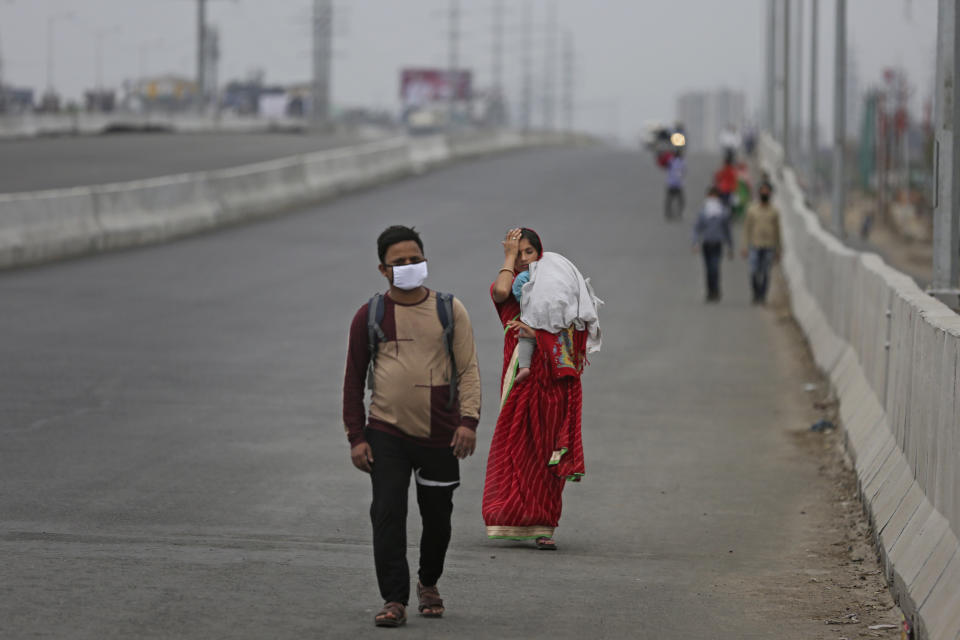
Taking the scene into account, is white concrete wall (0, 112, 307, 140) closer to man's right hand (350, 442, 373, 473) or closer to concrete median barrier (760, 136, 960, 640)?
concrete median barrier (760, 136, 960, 640)

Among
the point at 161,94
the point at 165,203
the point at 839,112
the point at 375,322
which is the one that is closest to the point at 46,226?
the point at 165,203

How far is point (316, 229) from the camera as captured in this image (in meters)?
32.1

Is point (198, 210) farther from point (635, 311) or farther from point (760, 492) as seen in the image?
point (760, 492)

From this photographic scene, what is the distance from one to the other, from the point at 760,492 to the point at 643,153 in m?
61.7

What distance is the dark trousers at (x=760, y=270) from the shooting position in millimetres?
23406

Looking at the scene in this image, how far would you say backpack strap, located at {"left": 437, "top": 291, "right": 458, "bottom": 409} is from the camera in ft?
23.2

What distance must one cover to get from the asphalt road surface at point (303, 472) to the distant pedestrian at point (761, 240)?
750mm

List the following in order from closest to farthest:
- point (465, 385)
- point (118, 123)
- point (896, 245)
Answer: point (465, 385)
point (118, 123)
point (896, 245)

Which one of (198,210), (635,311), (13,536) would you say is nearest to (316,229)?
(198,210)

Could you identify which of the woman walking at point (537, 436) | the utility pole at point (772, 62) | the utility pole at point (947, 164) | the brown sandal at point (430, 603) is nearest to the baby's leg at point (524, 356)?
the woman walking at point (537, 436)

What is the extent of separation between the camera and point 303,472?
11188 mm

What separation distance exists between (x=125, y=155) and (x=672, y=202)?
15.1 m

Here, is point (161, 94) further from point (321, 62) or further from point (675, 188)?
point (675, 188)

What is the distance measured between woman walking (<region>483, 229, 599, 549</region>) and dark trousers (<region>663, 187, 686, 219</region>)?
89.4ft
